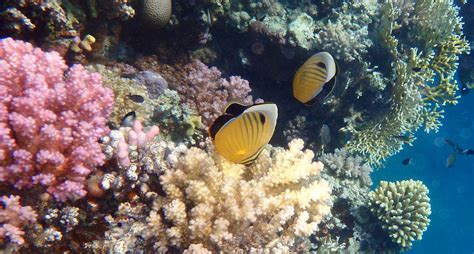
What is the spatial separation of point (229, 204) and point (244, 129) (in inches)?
33.9

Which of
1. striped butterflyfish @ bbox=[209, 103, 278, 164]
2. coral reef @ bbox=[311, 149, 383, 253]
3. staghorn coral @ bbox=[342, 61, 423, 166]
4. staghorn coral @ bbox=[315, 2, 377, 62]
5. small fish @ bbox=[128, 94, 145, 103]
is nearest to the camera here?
striped butterflyfish @ bbox=[209, 103, 278, 164]

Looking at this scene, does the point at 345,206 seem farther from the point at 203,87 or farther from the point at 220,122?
the point at 220,122

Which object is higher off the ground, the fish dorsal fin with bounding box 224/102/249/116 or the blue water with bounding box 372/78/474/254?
the blue water with bounding box 372/78/474/254

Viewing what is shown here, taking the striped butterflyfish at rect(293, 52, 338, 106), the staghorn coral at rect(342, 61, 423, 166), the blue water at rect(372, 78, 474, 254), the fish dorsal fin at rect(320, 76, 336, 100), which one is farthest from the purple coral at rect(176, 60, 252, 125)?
the blue water at rect(372, 78, 474, 254)

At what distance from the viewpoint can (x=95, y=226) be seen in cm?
254

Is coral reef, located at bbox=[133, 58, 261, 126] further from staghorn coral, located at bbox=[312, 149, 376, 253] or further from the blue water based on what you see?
the blue water

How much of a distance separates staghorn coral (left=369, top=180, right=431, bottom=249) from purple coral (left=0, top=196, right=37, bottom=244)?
15.9 feet

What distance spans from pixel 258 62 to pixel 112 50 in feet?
7.95

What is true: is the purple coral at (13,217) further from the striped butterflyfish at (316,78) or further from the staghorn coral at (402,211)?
the staghorn coral at (402,211)

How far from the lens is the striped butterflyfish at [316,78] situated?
2918 mm

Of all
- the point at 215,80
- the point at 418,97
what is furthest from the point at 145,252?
the point at 418,97

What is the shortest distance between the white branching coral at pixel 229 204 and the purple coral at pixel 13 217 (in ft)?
2.75

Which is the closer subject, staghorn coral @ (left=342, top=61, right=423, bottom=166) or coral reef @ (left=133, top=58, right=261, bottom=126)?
coral reef @ (left=133, top=58, right=261, bottom=126)

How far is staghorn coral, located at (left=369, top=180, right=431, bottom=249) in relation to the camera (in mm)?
5207
